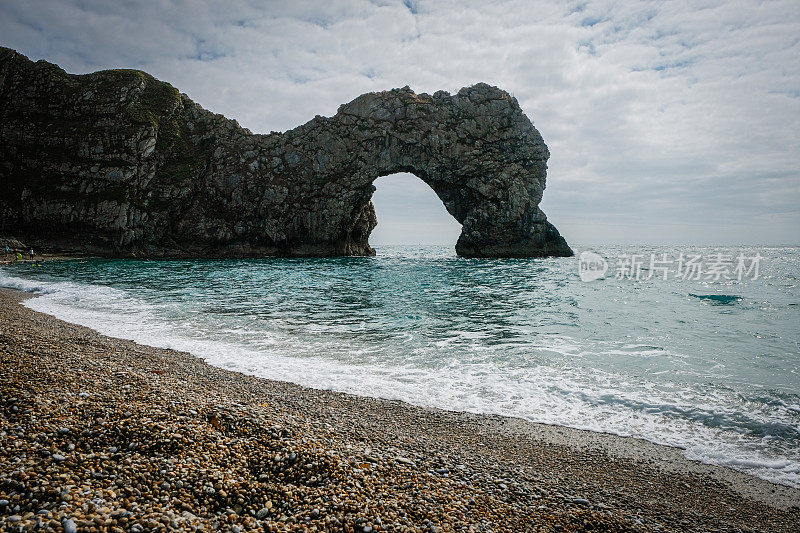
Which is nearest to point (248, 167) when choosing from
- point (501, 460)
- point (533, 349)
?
point (533, 349)

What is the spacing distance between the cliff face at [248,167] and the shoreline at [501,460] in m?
68.4

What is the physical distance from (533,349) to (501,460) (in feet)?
25.1

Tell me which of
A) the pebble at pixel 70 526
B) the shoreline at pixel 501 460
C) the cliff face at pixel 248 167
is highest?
the cliff face at pixel 248 167

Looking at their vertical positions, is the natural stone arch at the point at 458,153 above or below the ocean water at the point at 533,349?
above

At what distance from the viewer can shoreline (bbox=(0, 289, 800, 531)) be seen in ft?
15.8

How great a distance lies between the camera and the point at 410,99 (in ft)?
246

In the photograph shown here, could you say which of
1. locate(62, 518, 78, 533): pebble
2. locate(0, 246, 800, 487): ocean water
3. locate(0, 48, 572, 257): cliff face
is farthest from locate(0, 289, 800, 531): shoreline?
locate(0, 48, 572, 257): cliff face

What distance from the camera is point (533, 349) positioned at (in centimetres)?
1325

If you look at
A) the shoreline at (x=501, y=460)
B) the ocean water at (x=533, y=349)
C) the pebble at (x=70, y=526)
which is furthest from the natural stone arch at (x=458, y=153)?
the pebble at (x=70, y=526)

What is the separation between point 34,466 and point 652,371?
44.2ft

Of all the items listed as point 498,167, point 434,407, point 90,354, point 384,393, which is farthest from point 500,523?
point 498,167

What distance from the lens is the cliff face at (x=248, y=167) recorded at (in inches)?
2763

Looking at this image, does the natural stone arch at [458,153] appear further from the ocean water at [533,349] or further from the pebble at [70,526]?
the pebble at [70,526]

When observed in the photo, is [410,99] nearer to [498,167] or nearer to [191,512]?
[498,167]
